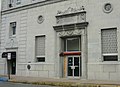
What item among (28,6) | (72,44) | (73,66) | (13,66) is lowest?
(13,66)

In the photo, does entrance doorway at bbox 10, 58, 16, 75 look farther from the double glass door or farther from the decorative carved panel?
the double glass door

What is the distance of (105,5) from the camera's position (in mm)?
25422

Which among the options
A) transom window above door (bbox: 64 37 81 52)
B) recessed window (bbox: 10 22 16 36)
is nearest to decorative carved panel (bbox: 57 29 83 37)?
transom window above door (bbox: 64 37 81 52)

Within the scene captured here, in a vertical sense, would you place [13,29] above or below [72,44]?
above

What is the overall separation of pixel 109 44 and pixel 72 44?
17.2 feet

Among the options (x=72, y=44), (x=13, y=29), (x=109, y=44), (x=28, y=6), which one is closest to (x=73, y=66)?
(x=72, y=44)

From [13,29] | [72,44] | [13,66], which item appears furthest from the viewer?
[13,29]

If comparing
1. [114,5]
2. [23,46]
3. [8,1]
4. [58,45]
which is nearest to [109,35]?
[114,5]

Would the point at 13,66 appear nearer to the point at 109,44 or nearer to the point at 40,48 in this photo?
the point at 40,48

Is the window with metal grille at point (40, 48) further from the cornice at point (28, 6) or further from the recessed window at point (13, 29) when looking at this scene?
the recessed window at point (13, 29)

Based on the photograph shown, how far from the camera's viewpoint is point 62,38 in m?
29.5

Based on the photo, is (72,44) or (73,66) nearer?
(73,66)

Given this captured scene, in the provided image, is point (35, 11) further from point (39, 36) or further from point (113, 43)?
point (113, 43)

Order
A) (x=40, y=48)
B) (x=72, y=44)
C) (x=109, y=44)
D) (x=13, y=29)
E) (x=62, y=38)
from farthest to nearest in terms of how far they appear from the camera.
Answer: (x=13, y=29) < (x=40, y=48) < (x=62, y=38) < (x=72, y=44) < (x=109, y=44)
